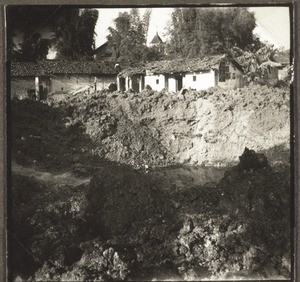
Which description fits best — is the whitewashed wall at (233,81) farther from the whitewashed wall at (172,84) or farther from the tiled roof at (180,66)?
the whitewashed wall at (172,84)

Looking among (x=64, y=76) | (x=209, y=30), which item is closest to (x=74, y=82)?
(x=64, y=76)

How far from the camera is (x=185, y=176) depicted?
2.15 meters

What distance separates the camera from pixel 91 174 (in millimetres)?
2115

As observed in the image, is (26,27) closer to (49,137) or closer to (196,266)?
(49,137)

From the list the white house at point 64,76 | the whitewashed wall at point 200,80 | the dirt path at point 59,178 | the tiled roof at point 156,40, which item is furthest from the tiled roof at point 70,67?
the dirt path at point 59,178

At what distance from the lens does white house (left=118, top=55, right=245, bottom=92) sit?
85.0 inches

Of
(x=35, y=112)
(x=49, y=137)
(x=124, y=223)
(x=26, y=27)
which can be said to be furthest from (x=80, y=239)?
(x=26, y=27)

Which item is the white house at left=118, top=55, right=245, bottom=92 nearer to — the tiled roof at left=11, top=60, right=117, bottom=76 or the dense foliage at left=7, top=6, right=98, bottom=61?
the tiled roof at left=11, top=60, right=117, bottom=76

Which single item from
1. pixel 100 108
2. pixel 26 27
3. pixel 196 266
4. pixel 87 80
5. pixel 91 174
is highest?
pixel 26 27

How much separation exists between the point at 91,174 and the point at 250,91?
0.86 metres

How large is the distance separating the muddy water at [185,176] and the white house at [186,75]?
1.26 ft

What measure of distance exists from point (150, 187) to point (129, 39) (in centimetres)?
71

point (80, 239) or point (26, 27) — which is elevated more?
point (26, 27)

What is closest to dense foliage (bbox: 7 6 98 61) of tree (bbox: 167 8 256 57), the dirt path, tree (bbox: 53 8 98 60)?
tree (bbox: 53 8 98 60)
